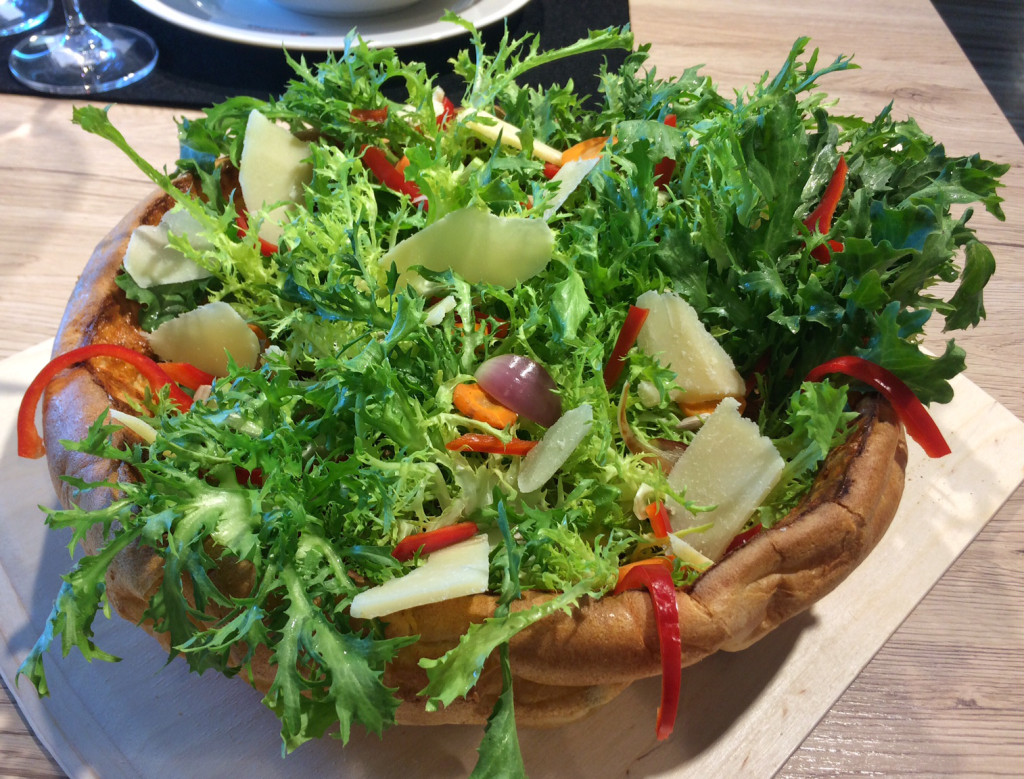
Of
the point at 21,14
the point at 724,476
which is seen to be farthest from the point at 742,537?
the point at 21,14

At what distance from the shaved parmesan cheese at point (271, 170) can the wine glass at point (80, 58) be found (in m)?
1.10

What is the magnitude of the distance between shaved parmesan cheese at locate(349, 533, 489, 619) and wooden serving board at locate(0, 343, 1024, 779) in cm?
31

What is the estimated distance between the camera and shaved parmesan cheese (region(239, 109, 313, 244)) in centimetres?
125

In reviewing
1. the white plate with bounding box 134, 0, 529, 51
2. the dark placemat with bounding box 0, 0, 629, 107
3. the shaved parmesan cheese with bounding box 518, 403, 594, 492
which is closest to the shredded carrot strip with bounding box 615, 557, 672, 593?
the shaved parmesan cheese with bounding box 518, 403, 594, 492

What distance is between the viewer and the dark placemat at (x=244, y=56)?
6.84ft

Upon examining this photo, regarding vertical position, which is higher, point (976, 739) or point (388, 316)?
point (388, 316)

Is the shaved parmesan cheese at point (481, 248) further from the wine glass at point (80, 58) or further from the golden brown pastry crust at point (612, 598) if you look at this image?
the wine glass at point (80, 58)

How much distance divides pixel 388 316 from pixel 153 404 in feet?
1.05

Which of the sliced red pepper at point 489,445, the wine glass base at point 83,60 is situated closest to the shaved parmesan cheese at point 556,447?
the sliced red pepper at point 489,445

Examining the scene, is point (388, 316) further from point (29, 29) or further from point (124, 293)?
point (29, 29)

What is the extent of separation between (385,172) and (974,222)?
1465 mm

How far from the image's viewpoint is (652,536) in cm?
94

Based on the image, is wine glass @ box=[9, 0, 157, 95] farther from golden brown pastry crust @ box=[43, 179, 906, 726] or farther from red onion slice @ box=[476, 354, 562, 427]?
red onion slice @ box=[476, 354, 562, 427]

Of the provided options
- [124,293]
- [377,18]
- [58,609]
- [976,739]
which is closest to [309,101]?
[124,293]
